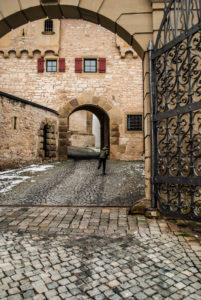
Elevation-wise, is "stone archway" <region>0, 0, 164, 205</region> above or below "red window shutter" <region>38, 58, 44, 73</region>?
below

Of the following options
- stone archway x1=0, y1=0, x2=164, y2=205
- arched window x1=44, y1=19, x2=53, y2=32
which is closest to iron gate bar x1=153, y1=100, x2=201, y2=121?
stone archway x1=0, y1=0, x2=164, y2=205

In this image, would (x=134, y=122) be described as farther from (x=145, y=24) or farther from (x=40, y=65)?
(x=145, y=24)

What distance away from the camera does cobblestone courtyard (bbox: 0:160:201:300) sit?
1833 millimetres

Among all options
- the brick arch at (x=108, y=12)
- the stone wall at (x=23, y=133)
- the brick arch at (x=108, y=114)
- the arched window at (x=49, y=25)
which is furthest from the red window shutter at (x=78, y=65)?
the brick arch at (x=108, y=12)

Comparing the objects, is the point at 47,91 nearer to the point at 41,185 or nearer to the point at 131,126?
the point at 131,126

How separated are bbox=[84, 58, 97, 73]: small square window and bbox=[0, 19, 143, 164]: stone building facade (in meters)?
0.16

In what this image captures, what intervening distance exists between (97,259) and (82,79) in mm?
12760

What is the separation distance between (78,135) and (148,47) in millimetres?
21455

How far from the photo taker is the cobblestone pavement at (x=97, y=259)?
1.82 meters

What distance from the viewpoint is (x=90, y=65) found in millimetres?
13883

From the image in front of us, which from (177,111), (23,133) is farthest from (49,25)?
(177,111)

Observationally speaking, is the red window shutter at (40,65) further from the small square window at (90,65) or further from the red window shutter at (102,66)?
the red window shutter at (102,66)

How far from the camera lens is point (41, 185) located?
6656mm

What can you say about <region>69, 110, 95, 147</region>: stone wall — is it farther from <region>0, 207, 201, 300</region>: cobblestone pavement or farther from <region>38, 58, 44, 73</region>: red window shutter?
<region>0, 207, 201, 300</region>: cobblestone pavement
